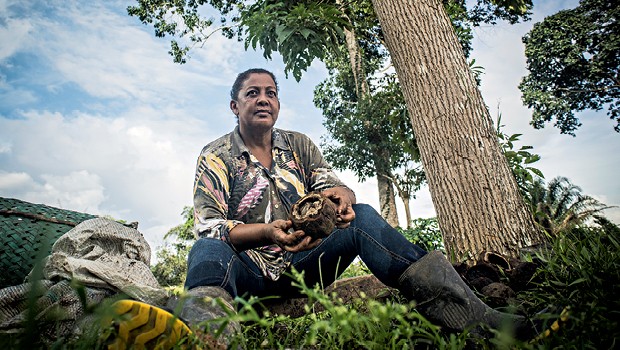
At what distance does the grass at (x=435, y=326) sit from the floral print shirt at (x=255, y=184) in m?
0.52

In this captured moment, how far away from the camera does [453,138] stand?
314 centimetres

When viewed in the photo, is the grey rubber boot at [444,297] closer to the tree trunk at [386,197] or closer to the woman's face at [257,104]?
the woman's face at [257,104]

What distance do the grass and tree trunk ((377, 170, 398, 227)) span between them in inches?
566

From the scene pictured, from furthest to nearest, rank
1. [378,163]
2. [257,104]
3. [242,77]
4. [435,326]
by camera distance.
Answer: [378,163]
[242,77]
[257,104]
[435,326]

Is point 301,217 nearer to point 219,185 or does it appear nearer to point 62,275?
point 219,185

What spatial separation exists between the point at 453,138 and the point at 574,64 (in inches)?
802

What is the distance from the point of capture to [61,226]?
2.81m

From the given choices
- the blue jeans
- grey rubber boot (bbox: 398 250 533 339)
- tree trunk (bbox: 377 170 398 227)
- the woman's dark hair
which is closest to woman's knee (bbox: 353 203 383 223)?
the blue jeans

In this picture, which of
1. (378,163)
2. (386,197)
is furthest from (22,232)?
(386,197)

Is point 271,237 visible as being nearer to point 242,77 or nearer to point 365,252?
point 365,252

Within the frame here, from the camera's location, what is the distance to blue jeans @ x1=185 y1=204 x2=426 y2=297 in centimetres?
174

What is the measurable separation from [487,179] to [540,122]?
19.6m

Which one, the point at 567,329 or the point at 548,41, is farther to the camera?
the point at 548,41

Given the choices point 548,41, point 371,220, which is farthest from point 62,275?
point 548,41
